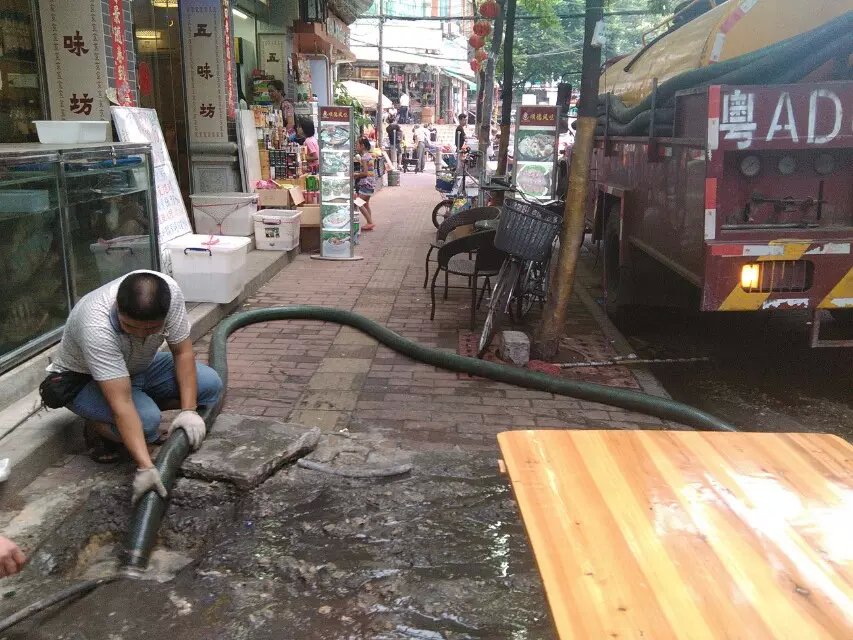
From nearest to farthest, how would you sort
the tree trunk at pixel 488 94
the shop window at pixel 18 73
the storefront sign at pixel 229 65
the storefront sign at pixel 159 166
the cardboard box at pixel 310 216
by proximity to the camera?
the shop window at pixel 18 73
the storefront sign at pixel 159 166
the storefront sign at pixel 229 65
the cardboard box at pixel 310 216
the tree trunk at pixel 488 94

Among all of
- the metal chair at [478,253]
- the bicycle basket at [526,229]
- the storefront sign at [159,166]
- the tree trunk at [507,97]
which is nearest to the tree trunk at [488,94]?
the tree trunk at [507,97]

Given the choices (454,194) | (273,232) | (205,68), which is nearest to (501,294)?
(273,232)

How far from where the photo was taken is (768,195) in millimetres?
4914

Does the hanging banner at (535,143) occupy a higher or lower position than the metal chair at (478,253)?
higher

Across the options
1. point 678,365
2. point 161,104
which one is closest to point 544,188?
point 678,365

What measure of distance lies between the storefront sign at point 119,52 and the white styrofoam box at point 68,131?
141 centimetres

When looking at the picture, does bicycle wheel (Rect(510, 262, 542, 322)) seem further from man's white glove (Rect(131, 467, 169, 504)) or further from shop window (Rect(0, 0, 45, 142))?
shop window (Rect(0, 0, 45, 142))

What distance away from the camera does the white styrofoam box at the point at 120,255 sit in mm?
5430

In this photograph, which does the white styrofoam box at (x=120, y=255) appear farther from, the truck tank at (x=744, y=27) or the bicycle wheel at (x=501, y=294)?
the truck tank at (x=744, y=27)

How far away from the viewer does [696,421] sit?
4.49 m

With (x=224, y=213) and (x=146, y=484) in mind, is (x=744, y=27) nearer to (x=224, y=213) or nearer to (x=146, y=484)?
(x=146, y=484)

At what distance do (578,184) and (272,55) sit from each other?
32.4 feet

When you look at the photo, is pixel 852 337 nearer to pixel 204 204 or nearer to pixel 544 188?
pixel 544 188

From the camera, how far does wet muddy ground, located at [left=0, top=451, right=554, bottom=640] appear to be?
109 inches
